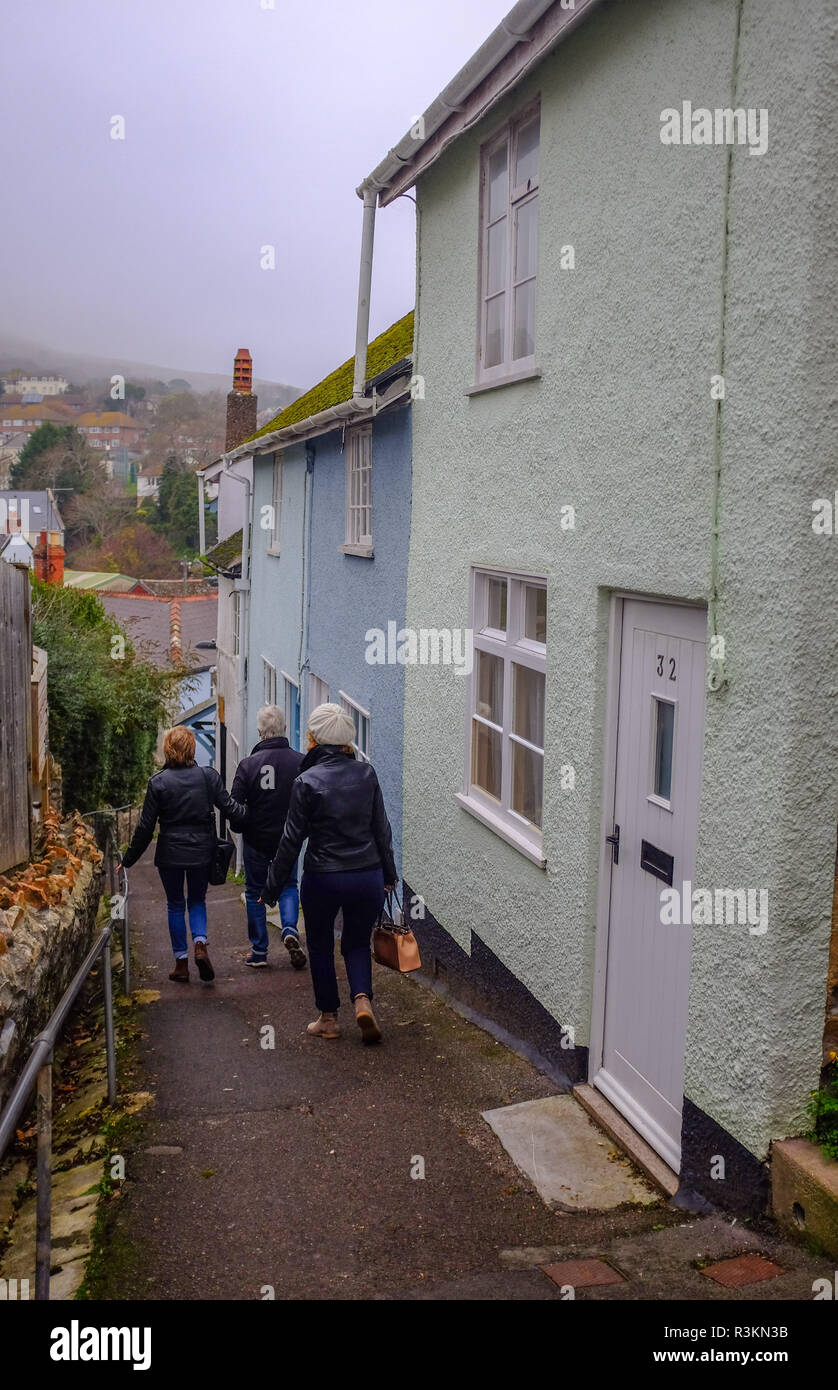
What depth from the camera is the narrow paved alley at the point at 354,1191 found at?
4.09 m

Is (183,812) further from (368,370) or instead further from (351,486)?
(368,370)

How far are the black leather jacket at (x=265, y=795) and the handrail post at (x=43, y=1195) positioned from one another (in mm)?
4456

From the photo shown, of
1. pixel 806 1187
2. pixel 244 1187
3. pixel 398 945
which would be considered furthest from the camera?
pixel 398 945

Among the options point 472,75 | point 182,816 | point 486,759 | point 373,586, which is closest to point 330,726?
point 486,759

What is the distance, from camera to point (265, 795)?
27.6 feet

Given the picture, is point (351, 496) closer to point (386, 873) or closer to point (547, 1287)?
point (386, 873)

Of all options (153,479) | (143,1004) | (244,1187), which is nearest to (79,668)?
(143,1004)

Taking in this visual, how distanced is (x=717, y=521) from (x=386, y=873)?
3.07 m

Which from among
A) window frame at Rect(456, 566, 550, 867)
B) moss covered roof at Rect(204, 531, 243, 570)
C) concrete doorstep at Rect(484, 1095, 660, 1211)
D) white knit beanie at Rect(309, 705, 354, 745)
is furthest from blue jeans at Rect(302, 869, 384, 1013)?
moss covered roof at Rect(204, 531, 243, 570)

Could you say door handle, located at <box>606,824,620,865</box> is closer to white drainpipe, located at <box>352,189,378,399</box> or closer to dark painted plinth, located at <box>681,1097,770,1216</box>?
dark painted plinth, located at <box>681,1097,770,1216</box>

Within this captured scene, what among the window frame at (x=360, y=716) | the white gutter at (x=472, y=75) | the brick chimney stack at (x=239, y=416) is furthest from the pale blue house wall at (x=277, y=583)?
the brick chimney stack at (x=239, y=416)

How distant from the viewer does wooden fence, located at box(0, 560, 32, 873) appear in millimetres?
7598

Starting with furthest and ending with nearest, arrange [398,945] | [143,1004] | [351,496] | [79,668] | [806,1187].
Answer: [79,668], [351,496], [143,1004], [398,945], [806,1187]

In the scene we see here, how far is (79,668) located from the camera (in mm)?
13320
